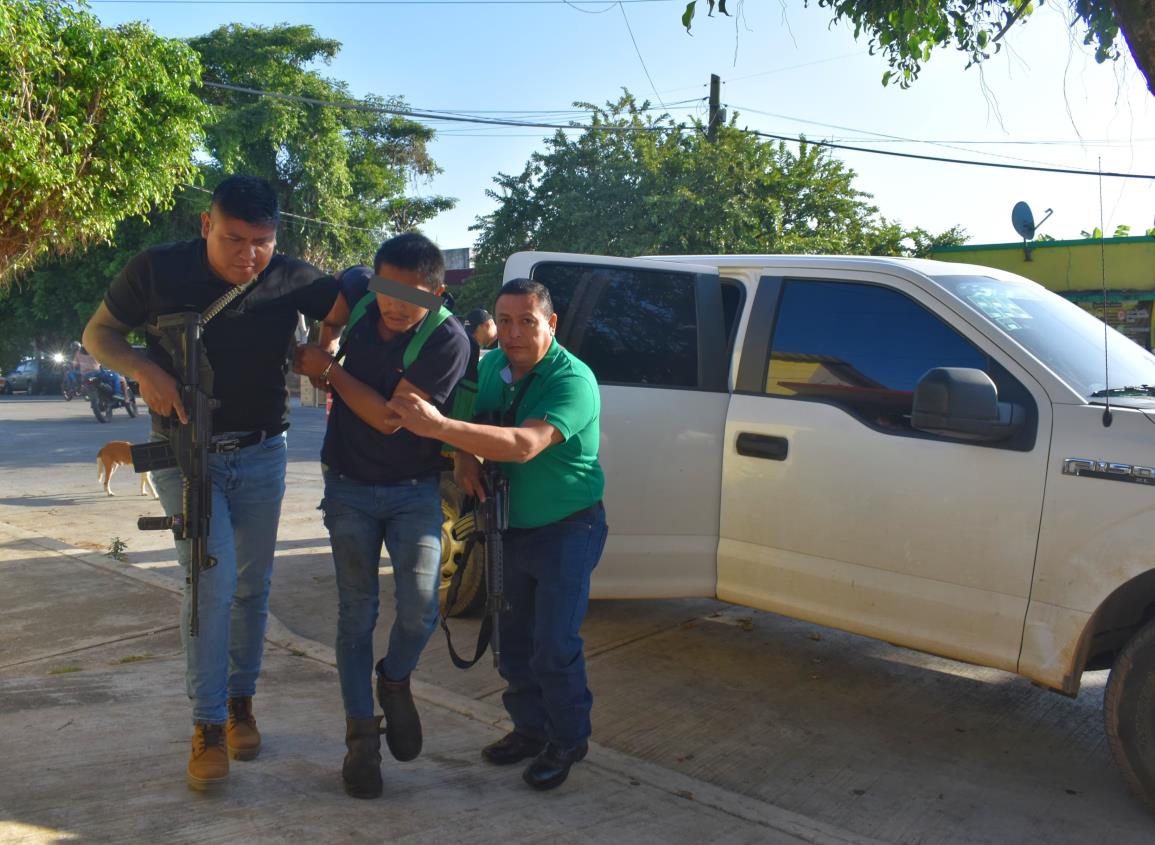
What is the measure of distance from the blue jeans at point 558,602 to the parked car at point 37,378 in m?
38.6

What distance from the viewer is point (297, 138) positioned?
33594mm

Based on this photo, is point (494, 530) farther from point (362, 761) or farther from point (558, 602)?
point (362, 761)

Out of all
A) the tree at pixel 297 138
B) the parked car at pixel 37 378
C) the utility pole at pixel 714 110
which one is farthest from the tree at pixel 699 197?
the parked car at pixel 37 378

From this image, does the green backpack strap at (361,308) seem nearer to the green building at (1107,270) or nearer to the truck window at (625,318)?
the truck window at (625,318)

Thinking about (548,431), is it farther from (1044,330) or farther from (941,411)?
(1044,330)

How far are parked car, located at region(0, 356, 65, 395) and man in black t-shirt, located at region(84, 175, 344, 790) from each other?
3822cm

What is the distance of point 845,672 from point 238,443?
314 cm

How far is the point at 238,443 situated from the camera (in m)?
3.43

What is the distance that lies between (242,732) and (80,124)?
4.67m

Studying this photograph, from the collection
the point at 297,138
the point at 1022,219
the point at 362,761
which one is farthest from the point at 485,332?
the point at 297,138

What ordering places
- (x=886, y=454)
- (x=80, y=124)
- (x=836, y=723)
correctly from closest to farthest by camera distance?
1. (x=886, y=454)
2. (x=836, y=723)
3. (x=80, y=124)

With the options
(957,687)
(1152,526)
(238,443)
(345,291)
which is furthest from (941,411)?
(238,443)

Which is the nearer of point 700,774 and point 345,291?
point 345,291

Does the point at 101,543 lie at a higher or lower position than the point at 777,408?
lower
